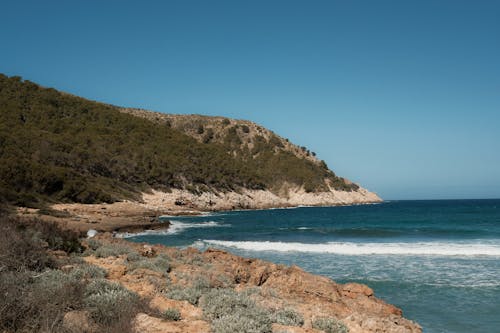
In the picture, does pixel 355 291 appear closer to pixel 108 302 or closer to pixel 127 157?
pixel 108 302

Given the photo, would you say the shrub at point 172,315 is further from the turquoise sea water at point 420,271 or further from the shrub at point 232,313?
the turquoise sea water at point 420,271

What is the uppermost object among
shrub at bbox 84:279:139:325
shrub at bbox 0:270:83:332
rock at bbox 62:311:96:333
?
shrub at bbox 0:270:83:332

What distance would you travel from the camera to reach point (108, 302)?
21.6 feet

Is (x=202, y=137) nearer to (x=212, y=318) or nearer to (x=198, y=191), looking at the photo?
(x=198, y=191)

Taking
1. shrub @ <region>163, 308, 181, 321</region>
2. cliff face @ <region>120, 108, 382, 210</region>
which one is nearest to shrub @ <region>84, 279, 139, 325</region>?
shrub @ <region>163, 308, 181, 321</region>

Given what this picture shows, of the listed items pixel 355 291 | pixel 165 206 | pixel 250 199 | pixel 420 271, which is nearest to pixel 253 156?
pixel 250 199

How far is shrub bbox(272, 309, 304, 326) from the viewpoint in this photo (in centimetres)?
740

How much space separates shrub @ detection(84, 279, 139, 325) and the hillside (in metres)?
30.9

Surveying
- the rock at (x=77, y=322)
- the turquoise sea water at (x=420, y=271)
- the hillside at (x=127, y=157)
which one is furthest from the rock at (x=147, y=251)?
the hillside at (x=127, y=157)

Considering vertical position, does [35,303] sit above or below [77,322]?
above

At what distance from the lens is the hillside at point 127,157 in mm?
45941

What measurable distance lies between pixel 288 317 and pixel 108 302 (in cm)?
339

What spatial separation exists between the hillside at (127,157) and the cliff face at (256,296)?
94.1 ft

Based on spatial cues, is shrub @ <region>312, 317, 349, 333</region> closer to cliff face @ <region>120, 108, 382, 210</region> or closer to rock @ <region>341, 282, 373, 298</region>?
rock @ <region>341, 282, 373, 298</region>
